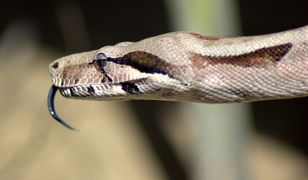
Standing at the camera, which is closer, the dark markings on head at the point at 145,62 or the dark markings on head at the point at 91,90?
the dark markings on head at the point at 145,62

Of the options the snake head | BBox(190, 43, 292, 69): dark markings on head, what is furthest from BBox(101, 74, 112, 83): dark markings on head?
BBox(190, 43, 292, 69): dark markings on head

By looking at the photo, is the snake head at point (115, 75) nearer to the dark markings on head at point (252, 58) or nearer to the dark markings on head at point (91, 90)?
the dark markings on head at point (91, 90)

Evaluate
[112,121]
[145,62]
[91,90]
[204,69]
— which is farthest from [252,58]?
[112,121]

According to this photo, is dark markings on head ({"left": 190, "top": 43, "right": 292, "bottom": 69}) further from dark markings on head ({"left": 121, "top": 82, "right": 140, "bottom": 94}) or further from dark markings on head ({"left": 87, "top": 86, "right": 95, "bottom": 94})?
dark markings on head ({"left": 87, "top": 86, "right": 95, "bottom": 94})

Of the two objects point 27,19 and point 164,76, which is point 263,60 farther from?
point 27,19

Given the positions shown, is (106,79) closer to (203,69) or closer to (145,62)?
(145,62)

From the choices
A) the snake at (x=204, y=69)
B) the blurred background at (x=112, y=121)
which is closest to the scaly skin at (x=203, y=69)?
the snake at (x=204, y=69)

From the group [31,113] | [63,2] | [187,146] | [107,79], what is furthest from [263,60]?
[63,2]
